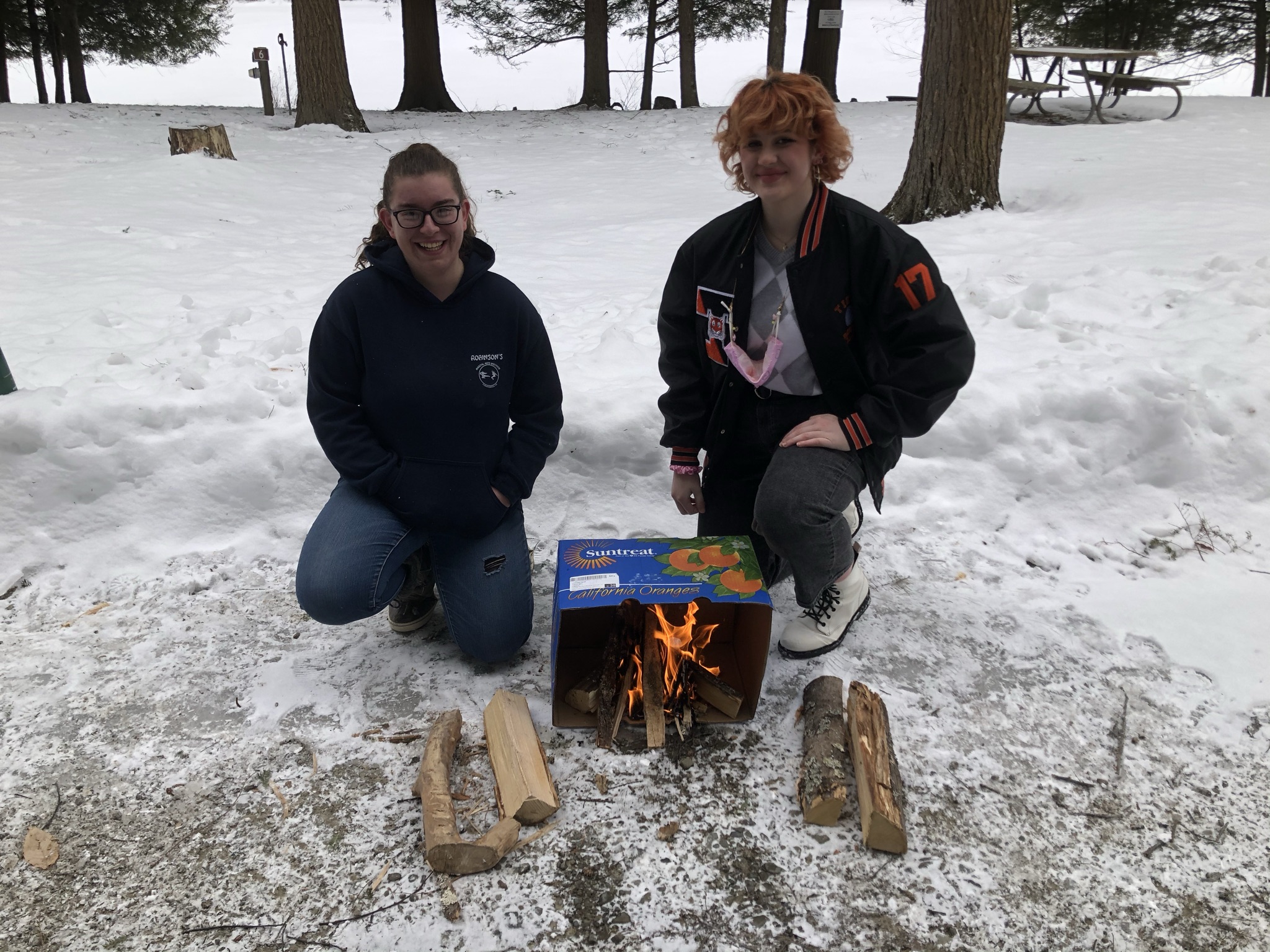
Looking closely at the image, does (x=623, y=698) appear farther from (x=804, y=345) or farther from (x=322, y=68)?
(x=322, y=68)

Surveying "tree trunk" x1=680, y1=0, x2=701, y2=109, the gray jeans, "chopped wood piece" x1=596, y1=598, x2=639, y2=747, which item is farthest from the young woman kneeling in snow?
"tree trunk" x1=680, y1=0, x2=701, y2=109

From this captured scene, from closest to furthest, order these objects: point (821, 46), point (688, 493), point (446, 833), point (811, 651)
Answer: point (446, 833) → point (811, 651) → point (688, 493) → point (821, 46)

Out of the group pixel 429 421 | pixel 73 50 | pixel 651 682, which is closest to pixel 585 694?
pixel 651 682

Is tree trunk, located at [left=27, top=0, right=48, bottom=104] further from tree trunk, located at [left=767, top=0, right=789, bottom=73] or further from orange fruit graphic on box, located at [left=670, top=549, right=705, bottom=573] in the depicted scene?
A: orange fruit graphic on box, located at [left=670, top=549, right=705, bottom=573]

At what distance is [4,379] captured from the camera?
3359 millimetres

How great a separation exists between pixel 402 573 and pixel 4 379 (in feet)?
6.75

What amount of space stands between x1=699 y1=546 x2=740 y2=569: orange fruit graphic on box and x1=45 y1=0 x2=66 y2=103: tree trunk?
857 inches

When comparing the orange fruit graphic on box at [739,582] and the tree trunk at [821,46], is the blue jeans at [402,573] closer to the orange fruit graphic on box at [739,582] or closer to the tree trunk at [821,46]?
the orange fruit graphic on box at [739,582]

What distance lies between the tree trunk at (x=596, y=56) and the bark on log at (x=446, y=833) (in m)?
16.2

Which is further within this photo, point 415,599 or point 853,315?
point 415,599

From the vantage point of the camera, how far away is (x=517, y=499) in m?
2.70

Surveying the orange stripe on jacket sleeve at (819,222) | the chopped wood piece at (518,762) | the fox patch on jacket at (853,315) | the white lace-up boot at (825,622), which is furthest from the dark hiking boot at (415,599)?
the orange stripe on jacket sleeve at (819,222)

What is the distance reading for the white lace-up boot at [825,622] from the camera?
266 centimetres

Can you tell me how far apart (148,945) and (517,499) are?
4.78 feet
